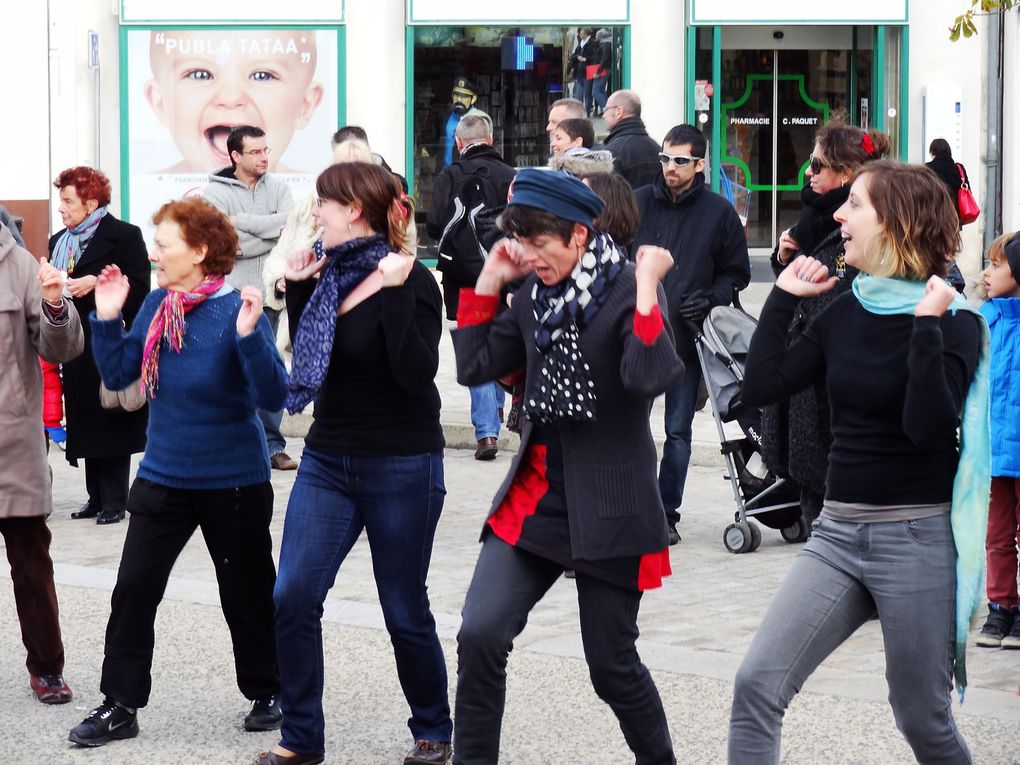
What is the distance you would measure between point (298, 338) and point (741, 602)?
114 inches

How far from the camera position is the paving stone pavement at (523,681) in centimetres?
544

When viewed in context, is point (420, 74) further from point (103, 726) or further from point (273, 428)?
point (103, 726)

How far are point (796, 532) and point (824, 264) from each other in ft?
9.14

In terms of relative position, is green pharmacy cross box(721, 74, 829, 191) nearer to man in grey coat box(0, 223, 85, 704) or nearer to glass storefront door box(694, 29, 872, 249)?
glass storefront door box(694, 29, 872, 249)

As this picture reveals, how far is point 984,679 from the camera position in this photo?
615cm

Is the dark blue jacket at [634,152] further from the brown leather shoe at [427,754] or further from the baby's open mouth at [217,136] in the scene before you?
the baby's open mouth at [217,136]

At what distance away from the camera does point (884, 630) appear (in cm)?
420

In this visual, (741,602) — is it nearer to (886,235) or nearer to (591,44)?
(886,235)

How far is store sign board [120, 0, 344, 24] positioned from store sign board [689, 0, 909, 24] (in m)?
4.07

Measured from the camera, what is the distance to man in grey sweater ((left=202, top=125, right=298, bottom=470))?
10.6m

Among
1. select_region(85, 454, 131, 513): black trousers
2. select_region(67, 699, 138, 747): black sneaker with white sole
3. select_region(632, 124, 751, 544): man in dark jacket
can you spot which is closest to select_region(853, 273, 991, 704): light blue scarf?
select_region(67, 699, 138, 747): black sneaker with white sole

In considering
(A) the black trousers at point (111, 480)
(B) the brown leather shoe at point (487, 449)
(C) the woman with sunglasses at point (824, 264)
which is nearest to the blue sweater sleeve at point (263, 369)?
(C) the woman with sunglasses at point (824, 264)

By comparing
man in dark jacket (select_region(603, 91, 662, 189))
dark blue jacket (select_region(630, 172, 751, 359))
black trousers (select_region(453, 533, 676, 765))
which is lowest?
black trousers (select_region(453, 533, 676, 765))

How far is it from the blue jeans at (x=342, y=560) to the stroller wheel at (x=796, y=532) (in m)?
3.69
